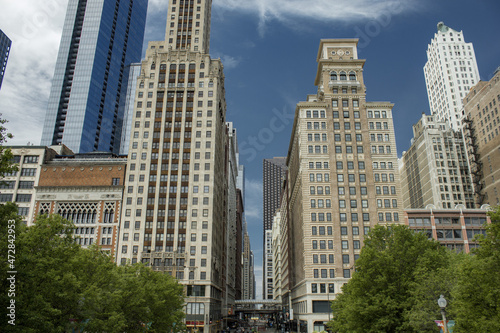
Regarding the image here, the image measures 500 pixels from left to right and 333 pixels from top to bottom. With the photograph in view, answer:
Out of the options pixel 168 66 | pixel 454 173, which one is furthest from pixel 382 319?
pixel 454 173

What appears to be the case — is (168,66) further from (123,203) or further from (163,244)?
(163,244)

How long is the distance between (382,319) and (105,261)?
29.2 metres

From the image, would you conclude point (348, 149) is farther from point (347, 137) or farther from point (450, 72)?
point (450, 72)

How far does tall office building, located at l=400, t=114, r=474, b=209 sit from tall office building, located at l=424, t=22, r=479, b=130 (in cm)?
2760

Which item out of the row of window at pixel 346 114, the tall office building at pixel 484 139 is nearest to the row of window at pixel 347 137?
the row of window at pixel 346 114

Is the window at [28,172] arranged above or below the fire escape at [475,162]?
below

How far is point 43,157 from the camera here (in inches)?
3794

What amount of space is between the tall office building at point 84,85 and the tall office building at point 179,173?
83.1 meters

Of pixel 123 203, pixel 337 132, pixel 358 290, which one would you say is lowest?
pixel 358 290

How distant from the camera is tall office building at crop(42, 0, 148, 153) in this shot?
574 ft

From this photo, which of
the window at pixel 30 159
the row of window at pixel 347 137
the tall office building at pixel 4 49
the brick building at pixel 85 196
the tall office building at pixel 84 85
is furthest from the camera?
the tall office building at pixel 4 49

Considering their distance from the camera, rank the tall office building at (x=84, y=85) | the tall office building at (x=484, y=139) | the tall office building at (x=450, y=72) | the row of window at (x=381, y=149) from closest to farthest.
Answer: the row of window at (x=381, y=149) < the tall office building at (x=484, y=139) < the tall office building at (x=84, y=85) < the tall office building at (x=450, y=72)

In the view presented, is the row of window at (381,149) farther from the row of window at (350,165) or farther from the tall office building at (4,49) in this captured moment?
the tall office building at (4,49)

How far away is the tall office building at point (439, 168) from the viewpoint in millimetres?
135125
